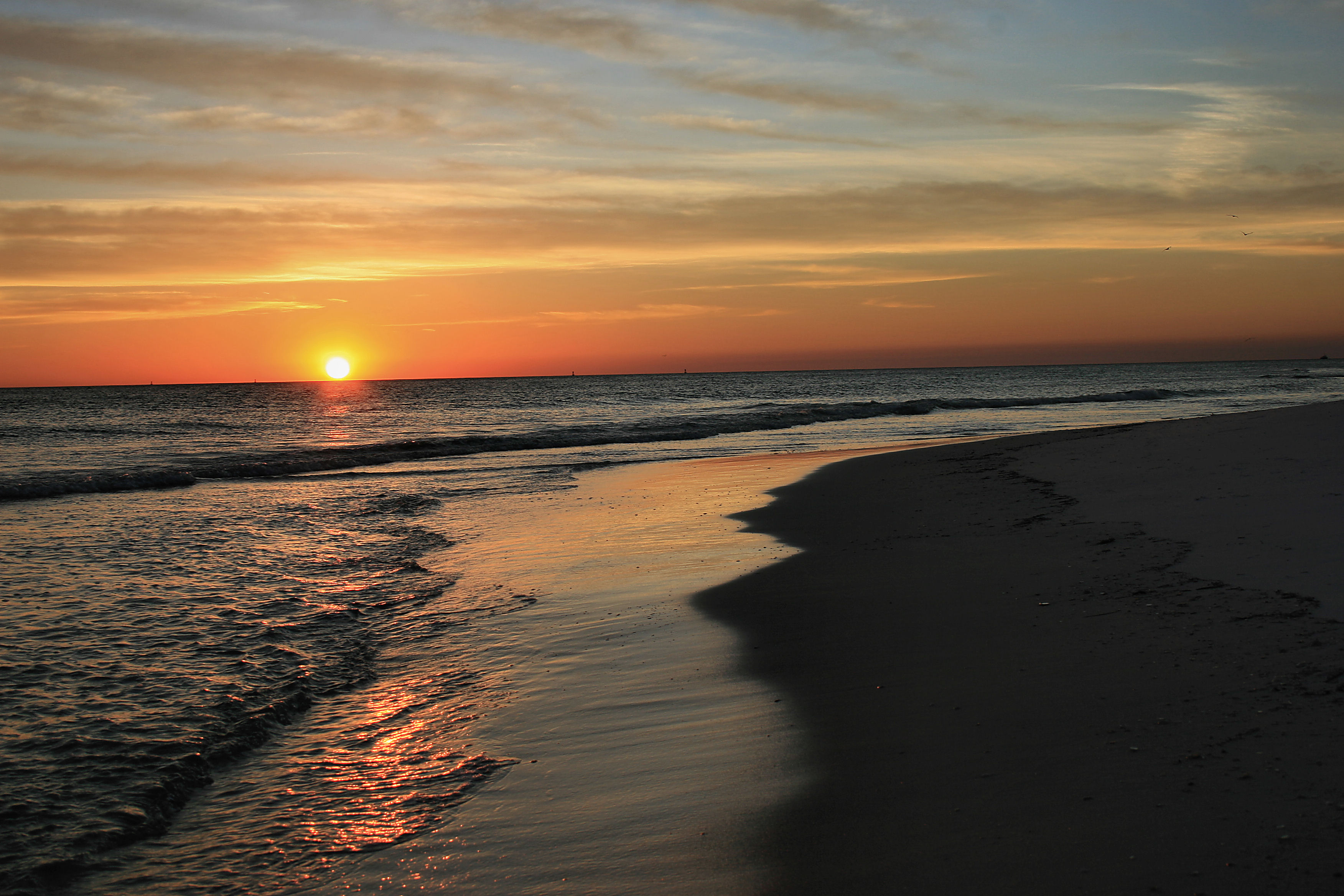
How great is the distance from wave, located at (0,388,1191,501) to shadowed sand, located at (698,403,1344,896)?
1822 centimetres

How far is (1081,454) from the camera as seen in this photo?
1532 cm

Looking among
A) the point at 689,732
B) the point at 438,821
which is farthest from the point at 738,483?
the point at 438,821

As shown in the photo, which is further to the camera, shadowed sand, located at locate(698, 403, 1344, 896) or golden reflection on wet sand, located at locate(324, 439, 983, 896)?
golden reflection on wet sand, located at locate(324, 439, 983, 896)

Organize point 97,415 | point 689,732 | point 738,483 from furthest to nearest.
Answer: point 97,415 < point 738,483 < point 689,732

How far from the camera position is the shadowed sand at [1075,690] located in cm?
332

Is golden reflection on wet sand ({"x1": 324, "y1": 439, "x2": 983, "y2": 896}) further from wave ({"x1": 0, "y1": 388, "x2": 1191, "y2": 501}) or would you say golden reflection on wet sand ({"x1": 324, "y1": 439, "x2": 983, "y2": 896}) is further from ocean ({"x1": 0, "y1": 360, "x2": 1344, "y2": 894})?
wave ({"x1": 0, "y1": 388, "x2": 1191, "y2": 501})

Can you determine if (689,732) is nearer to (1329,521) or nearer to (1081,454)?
(1329,521)

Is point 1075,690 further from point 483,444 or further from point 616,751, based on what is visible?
point 483,444

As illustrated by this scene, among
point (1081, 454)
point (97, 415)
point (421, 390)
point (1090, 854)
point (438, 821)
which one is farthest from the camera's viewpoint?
point (421, 390)

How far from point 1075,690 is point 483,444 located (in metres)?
27.3

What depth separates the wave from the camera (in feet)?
66.7

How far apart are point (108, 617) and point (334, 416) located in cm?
5161

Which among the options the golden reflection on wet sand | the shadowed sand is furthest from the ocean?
the shadowed sand

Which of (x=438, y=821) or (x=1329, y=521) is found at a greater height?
(x=1329, y=521)
